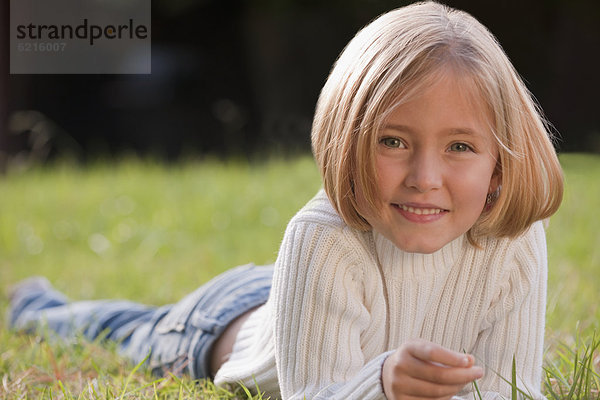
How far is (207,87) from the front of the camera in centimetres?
715

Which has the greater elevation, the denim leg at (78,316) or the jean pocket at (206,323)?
the jean pocket at (206,323)

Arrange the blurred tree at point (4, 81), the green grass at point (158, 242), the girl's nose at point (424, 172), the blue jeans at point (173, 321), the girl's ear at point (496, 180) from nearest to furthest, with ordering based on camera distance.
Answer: the girl's nose at point (424, 172)
the girl's ear at point (496, 180)
the green grass at point (158, 242)
the blue jeans at point (173, 321)
the blurred tree at point (4, 81)

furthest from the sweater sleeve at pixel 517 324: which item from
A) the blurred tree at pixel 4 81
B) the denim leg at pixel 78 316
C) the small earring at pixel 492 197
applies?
the blurred tree at pixel 4 81

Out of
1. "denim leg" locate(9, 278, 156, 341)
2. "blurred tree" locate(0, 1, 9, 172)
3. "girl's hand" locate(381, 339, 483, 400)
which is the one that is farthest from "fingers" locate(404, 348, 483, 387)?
"blurred tree" locate(0, 1, 9, 172)

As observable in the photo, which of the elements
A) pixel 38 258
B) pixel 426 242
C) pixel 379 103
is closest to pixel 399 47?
pixel 379 103

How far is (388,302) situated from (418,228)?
231 mm

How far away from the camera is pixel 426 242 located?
1.49 metres

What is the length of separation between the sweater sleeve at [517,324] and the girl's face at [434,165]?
204 mm

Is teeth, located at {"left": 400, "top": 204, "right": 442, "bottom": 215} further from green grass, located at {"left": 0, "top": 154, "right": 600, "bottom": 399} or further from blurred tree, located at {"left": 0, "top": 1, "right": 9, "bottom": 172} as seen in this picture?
blurred tree, located at {"left": 0, "top": 1, "right": 9, "bottom": 172}

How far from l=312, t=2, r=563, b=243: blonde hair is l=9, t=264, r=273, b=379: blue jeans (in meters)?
0.71

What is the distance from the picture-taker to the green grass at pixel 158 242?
207 centimetres

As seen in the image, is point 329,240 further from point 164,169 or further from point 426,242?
point 164,169

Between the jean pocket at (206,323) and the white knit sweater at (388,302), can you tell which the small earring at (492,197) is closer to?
the white knit sweater at (388,302)

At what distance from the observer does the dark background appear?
245 inches
